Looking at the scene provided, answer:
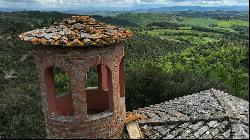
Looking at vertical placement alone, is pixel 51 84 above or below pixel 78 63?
below

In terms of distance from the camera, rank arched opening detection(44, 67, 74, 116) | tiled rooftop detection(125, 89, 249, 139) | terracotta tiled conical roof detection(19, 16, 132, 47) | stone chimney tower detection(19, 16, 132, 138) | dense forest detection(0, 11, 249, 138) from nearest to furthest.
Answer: terracotta tiled conical roof detection(19, 16, 132, 47) < stone chimney tower detection(19, 16, 132, 138) < arched opening detection(44, 67, 74, 116) < tiled rooftop detection(125, 89, 249, 139) < dense forest detection(0, 11, 249, 138)

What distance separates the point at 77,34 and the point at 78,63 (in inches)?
26.7

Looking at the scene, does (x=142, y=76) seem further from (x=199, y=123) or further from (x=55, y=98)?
(x=55, y=98)

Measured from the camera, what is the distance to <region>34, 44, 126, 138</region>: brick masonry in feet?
26.7

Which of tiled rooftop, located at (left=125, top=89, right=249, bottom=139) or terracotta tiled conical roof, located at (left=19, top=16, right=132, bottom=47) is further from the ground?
terracotta tiled conical roof, located at (left=19, top=16, right=132, bottom=47)

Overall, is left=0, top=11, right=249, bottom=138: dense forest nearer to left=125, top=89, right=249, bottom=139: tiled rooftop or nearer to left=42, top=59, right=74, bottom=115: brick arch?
left=42, top=59, right=74, bottom=115: brick arch

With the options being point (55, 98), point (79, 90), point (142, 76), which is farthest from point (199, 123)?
point (142, 76)

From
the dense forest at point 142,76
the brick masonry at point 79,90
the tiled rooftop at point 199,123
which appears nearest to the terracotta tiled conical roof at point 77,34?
the brick masonry at point 79,90

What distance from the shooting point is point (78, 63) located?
814cm

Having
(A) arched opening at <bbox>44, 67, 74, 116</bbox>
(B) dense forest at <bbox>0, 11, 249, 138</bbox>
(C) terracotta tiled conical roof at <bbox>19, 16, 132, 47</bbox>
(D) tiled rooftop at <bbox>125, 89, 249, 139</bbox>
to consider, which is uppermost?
(C) terracotta tiled conical roof at <bbox>19, 16, 132, 47</bbox>

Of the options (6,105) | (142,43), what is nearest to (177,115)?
(6,105)

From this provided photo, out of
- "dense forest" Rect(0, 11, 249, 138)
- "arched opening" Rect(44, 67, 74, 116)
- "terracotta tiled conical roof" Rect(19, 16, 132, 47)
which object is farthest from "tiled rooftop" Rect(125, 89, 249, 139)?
"terracotta tiled conical roof" Rect(19, 16, 132, 47)

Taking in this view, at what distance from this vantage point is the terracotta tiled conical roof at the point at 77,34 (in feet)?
25.9

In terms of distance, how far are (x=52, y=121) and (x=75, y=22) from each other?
8.46 feet
